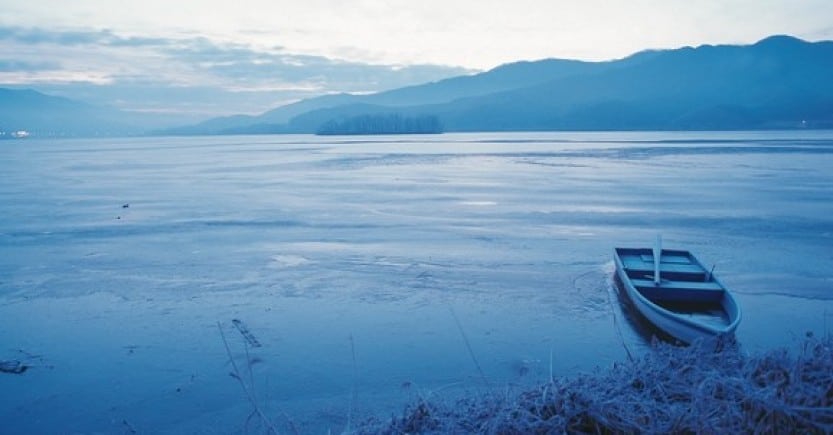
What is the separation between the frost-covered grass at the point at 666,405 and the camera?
3.51 m

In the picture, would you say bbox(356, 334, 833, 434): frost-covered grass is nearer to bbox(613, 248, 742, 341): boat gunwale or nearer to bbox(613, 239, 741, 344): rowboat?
bbox(613, 248, 742, 341): boat gunwale

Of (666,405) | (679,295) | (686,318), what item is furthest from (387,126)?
(666,405)

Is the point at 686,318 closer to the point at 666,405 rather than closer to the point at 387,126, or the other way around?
the point at 666,405

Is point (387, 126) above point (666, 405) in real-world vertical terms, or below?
above

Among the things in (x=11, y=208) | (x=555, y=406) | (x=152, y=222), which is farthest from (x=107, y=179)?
(x=555, y=406)

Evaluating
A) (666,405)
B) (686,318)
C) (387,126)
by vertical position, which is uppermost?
(387,126)

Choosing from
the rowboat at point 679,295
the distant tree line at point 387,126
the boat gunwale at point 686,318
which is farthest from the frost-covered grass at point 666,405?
the distant tree line at point 387,126

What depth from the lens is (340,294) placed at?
9594mm

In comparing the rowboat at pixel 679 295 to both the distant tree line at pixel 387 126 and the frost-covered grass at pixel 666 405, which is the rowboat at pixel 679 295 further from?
the distant tree line at pixel 387 126

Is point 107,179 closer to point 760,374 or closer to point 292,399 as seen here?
point 292,399

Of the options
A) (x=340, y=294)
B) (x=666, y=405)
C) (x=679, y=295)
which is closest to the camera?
(x=666, y=405)

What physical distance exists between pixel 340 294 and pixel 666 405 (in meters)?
6.28

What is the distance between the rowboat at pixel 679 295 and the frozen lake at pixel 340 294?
0.32 meters

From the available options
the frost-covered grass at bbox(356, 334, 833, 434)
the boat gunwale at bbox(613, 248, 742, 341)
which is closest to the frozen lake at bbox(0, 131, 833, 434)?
the boat gunwale at bbox(613, 248, 742, 341)
